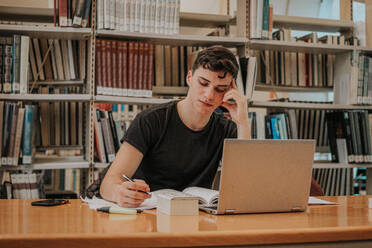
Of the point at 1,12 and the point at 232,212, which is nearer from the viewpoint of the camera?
the point at 232,212

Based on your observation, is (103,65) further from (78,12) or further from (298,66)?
(298,66)

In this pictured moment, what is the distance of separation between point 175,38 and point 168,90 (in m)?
0.40

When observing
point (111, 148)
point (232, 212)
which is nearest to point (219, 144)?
point (232, 212)

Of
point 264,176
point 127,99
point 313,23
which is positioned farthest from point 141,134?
point 313,23

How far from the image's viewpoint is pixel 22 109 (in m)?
2.62

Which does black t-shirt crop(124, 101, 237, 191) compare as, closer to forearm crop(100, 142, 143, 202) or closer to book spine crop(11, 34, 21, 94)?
forearm crop(100, 142, 143, 202)

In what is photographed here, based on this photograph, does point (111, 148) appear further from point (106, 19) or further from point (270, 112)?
point (270, 112)

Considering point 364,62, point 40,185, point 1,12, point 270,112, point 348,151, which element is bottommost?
point 40,185

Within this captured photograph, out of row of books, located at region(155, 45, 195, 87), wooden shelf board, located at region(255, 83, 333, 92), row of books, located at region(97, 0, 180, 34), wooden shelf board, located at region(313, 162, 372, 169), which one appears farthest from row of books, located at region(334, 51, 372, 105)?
row of books, located at region(97, 0, 180, 34)

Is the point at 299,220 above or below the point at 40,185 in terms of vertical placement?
above

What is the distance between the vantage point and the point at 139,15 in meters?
2.76

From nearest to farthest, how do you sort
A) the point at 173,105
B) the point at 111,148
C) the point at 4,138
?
1. the point at 173,105
2. the point at 4,138
3. the point at 111,148

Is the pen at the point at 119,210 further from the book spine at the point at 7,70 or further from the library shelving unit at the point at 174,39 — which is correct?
the book spine at the point at 7,70

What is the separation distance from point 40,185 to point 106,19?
110cm
